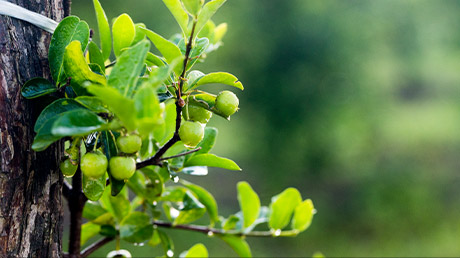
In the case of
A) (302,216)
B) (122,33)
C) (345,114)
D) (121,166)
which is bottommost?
(121,166)

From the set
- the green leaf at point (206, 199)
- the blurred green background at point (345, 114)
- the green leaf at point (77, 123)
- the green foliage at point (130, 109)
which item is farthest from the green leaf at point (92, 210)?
the blurred green background at point (345, 114)

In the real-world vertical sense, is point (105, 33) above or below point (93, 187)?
above

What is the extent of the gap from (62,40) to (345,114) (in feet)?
14.7

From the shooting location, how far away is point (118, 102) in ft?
1.23

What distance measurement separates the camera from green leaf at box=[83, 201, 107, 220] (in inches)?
28.6

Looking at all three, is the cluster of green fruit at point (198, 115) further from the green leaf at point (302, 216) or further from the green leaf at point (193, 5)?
the green leaf at point (302, 216)

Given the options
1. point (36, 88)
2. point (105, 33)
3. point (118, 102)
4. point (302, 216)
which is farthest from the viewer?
point (302, 216)

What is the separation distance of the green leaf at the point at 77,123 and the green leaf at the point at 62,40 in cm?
12

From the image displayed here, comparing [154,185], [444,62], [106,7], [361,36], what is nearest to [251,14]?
[361,36]

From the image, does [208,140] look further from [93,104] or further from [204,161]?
[93,104]

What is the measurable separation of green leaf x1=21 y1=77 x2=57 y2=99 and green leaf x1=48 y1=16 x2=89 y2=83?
0.01m

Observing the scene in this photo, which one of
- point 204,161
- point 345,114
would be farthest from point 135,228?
point 345,114

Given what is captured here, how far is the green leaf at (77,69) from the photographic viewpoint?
0.46 metres

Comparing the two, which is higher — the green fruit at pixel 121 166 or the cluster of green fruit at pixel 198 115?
the cluster of green fruit at pixel 198 115
